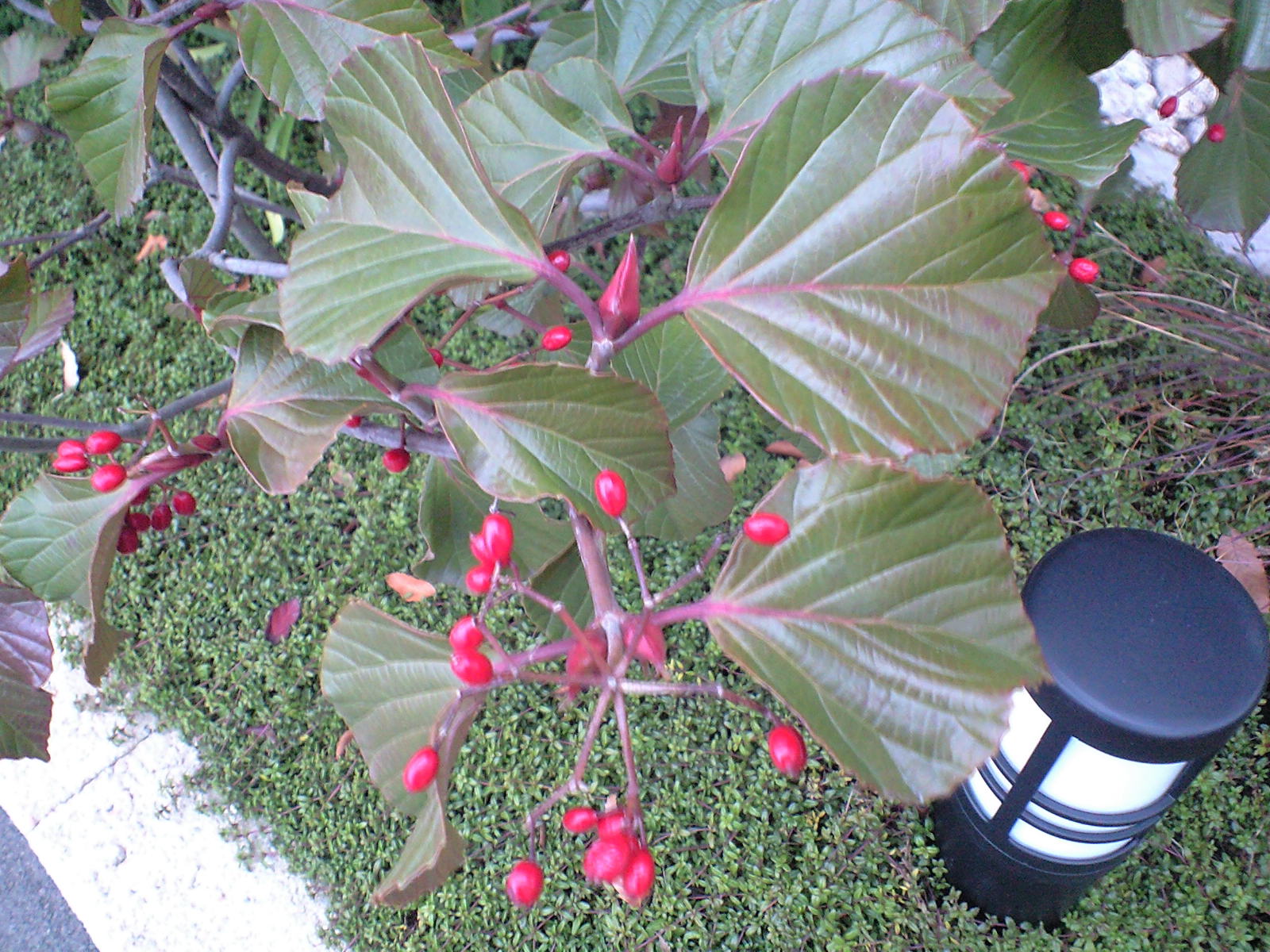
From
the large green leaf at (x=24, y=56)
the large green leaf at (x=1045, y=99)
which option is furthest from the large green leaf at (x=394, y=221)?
the large green leaf at (x=24, y=56)

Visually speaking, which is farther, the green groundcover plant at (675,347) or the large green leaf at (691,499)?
the large green leaf at (691,499)

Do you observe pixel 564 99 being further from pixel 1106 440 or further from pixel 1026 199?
pixel 1106 440

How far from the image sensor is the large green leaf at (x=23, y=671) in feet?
2.53

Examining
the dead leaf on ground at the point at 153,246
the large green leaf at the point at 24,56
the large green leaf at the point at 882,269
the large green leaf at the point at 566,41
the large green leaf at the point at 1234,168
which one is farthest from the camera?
the dead leaf on ground at the point at 153,246

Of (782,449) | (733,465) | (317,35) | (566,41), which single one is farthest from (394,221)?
(782,449)

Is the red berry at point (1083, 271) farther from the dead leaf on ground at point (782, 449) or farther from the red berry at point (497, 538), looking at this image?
the dead leaf on ground at point (782, 449)

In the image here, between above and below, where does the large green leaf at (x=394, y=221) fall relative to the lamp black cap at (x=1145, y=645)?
above

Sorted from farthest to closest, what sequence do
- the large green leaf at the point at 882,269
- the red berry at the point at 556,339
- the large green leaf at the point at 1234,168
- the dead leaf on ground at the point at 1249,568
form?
the dead leaf on ground at the point at 1249,568
the large green leaf at the point at 1234,168
the red berry at the point at 556,339
the large green leaf at the point at 882,269

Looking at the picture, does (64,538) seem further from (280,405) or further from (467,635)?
(467,635)

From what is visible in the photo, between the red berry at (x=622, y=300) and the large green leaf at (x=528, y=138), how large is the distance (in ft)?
0.64

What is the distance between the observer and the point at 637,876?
1.55 feet

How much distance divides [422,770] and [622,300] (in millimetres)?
285

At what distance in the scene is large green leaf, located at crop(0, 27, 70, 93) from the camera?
1.19m

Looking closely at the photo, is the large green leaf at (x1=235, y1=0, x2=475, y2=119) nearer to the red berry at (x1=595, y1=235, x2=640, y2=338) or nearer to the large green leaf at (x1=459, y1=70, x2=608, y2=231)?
the large green leaf at (x1=459, y1=70, x2=608, y2=231)
